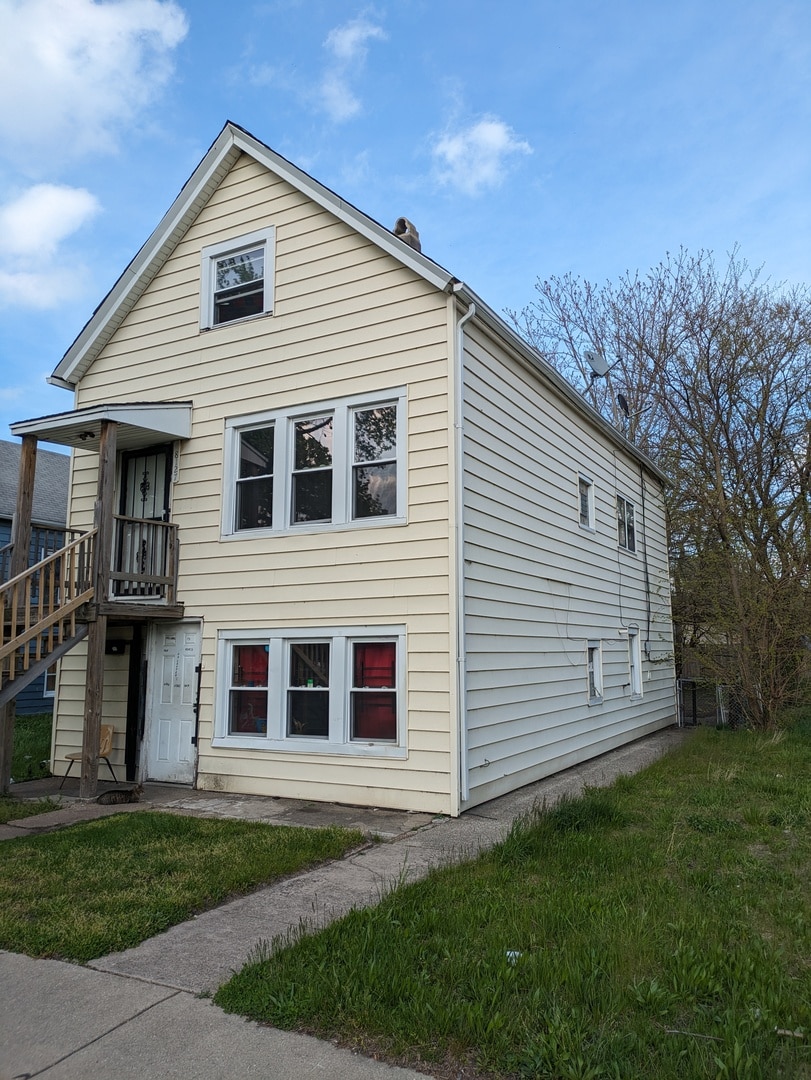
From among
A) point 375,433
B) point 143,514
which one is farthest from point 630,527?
point 143,514

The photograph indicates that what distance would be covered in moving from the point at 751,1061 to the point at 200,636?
837cm

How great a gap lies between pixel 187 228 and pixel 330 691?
7.17m

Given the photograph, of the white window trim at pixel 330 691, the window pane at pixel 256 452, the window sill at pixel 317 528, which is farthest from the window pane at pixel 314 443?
the white window trim at pixel 330 691

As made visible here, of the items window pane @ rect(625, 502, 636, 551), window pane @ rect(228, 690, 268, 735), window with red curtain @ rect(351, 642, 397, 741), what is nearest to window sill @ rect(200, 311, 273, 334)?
window with red curtain @ rect(351, 642, 397, 741)

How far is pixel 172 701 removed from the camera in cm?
1034

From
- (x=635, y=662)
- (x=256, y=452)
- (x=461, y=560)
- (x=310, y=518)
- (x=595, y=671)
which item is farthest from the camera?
(x=635, y=662)

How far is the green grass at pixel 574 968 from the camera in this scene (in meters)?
3.12

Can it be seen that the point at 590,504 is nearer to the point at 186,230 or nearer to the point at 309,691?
the point at 309,691

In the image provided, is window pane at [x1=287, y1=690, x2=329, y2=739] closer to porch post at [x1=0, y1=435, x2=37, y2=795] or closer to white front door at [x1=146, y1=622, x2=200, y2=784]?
white front door at [x1=146, y1=622, x2=200, y2=784]

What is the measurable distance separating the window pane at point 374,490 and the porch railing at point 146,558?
2880 mm

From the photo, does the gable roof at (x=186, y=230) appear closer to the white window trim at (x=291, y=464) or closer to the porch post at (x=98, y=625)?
the white window trim at (x=291, y=464)

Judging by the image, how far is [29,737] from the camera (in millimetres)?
14789

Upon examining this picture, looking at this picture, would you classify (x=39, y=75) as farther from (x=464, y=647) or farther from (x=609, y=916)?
(x=609, y=916)

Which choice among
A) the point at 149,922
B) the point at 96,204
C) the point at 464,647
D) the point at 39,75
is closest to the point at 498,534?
the point at 464,647
